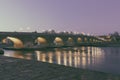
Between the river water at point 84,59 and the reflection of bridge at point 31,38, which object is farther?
the reflection of bridge at point 31,38

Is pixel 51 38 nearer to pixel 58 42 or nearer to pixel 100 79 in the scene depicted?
pixel 58 42

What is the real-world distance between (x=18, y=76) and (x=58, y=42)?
11110cm

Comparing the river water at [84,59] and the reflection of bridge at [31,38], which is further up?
the reflection of bridge at [31,38]

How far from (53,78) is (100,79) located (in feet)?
11.6

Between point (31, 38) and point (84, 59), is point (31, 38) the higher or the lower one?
the higher one

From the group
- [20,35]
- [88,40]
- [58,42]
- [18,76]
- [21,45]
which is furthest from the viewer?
[88,40]

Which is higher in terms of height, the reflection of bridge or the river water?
the reflection of bridge

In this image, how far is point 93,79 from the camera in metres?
14.9

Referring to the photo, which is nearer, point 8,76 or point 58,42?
point 8,76

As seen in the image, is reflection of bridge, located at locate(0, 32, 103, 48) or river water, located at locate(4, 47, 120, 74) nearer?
river water, located at locate(4, 47, 120, 74)

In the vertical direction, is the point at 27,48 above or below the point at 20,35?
below

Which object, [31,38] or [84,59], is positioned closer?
[84,59]

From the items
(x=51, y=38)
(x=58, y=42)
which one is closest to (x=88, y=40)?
(x=58, y=42)

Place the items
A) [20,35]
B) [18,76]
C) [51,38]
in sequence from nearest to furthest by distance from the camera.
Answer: [18,76] < [20,35] < [51,38]
